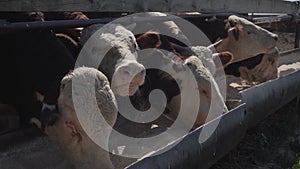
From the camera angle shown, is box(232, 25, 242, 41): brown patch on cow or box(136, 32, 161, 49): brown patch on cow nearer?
box(136, 32, 161, 49): brown patch on cow

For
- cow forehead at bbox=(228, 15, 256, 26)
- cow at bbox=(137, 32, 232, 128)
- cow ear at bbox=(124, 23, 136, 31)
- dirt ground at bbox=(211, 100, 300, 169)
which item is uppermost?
cow ear at bbox=(124, 23, 136, 31)

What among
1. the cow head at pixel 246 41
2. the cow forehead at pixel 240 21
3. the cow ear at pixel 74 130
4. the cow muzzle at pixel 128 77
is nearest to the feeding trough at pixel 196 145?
the cow ear at pixel 74 130

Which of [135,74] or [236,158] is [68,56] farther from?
[236,158]

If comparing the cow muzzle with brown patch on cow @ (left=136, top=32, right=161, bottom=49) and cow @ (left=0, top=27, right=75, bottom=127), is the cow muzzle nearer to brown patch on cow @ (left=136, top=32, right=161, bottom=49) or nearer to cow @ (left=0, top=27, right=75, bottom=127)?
cow @ (left=0, top=27, right=75, bottom=127)

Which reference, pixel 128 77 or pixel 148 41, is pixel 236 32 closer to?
pixel 148 41

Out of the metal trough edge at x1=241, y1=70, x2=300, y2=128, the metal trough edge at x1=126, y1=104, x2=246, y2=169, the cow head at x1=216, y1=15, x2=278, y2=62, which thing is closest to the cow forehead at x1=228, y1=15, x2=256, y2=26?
the cow head at x1=216, y1=15, x2=278, y2=62

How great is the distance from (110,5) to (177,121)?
118 cm

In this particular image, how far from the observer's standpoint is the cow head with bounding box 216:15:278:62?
16.7 feet

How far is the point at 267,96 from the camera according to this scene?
4.09 metres

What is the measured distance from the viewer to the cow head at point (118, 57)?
2.95 meters

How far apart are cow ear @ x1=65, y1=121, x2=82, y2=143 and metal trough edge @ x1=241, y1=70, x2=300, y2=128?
5.04 feet

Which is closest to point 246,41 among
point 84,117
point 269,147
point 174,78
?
point 269,147

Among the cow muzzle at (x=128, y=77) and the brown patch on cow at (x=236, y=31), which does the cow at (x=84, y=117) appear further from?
the brown patch on cow at (x=236, y=31)

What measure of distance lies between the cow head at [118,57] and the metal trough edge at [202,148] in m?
0.51
